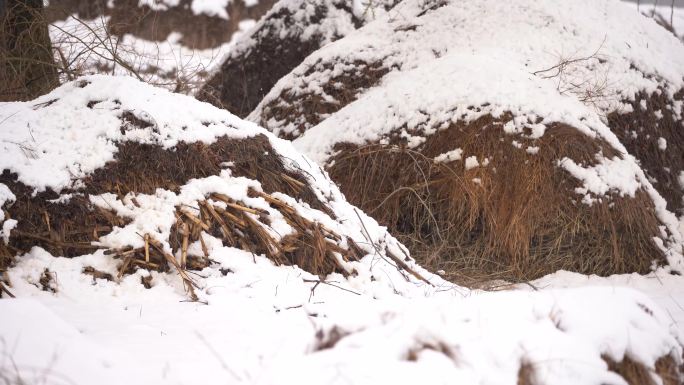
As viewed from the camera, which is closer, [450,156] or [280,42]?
[450,156]

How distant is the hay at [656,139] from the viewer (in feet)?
15.1

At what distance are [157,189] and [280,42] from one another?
199 inches

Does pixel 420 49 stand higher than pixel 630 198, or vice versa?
pixel 420 49

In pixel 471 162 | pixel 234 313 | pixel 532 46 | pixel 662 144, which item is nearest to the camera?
pixel 234 313

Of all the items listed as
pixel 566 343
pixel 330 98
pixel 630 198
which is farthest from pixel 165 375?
pixel 330 98

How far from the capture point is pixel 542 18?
4980mm

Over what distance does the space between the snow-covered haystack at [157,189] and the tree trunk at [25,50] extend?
1454 millimetres

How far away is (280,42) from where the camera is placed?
712cm

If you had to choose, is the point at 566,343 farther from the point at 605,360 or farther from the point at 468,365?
the point at 468,365

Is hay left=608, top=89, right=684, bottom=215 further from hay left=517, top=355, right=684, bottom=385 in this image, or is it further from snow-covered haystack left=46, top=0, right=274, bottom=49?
snow-covered haystack left=46, top=0, right=274, bottom=49

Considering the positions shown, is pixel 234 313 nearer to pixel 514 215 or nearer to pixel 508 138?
pixel 514 215

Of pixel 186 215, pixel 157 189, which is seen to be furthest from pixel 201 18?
pixel 186 215

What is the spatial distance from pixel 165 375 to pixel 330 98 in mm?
4062

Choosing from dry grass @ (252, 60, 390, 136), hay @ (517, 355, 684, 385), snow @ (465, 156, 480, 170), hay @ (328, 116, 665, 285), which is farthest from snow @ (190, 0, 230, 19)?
hay @ (517, 355, 684, 385)
